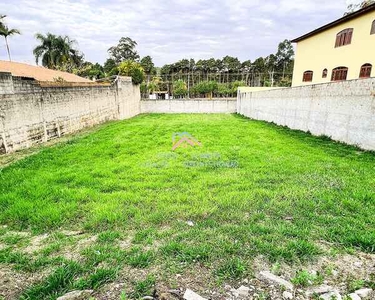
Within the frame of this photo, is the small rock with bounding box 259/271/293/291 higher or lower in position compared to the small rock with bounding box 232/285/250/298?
higher

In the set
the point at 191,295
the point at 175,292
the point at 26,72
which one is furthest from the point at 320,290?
the point at 26,72

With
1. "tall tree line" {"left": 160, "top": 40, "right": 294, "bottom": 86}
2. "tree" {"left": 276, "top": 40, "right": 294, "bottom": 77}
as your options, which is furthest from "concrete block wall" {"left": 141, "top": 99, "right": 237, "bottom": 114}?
"tree" {"left": 276, "top": 40, "right": 294, "bottom": 77}

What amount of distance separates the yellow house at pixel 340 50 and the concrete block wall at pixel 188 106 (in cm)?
633

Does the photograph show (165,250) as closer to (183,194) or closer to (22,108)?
(183,194)

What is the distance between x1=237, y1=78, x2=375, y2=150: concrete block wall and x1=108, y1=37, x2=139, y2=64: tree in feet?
109

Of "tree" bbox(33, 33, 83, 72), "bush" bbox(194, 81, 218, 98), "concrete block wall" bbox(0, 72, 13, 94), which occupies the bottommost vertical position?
"concrete block wall" bbox(0, 72, 13, 94)

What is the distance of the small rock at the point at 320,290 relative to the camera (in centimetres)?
174

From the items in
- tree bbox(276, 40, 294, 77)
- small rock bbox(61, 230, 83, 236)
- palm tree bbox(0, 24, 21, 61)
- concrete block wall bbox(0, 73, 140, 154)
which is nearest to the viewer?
small rock bbox(61, 230, 83, 236)

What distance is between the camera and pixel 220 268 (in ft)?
6.53

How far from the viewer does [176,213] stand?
2951mm

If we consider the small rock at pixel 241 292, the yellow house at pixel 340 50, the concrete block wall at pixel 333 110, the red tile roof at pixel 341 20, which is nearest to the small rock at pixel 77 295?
the small rock at pixel 241 292

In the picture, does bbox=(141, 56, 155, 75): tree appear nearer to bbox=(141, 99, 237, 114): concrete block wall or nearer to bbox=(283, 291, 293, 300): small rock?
bbox=(141, 99, 237, 114): concrete block wall

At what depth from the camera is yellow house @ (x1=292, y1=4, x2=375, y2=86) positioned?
1169 centimetres

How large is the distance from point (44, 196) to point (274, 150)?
5.26 meters
